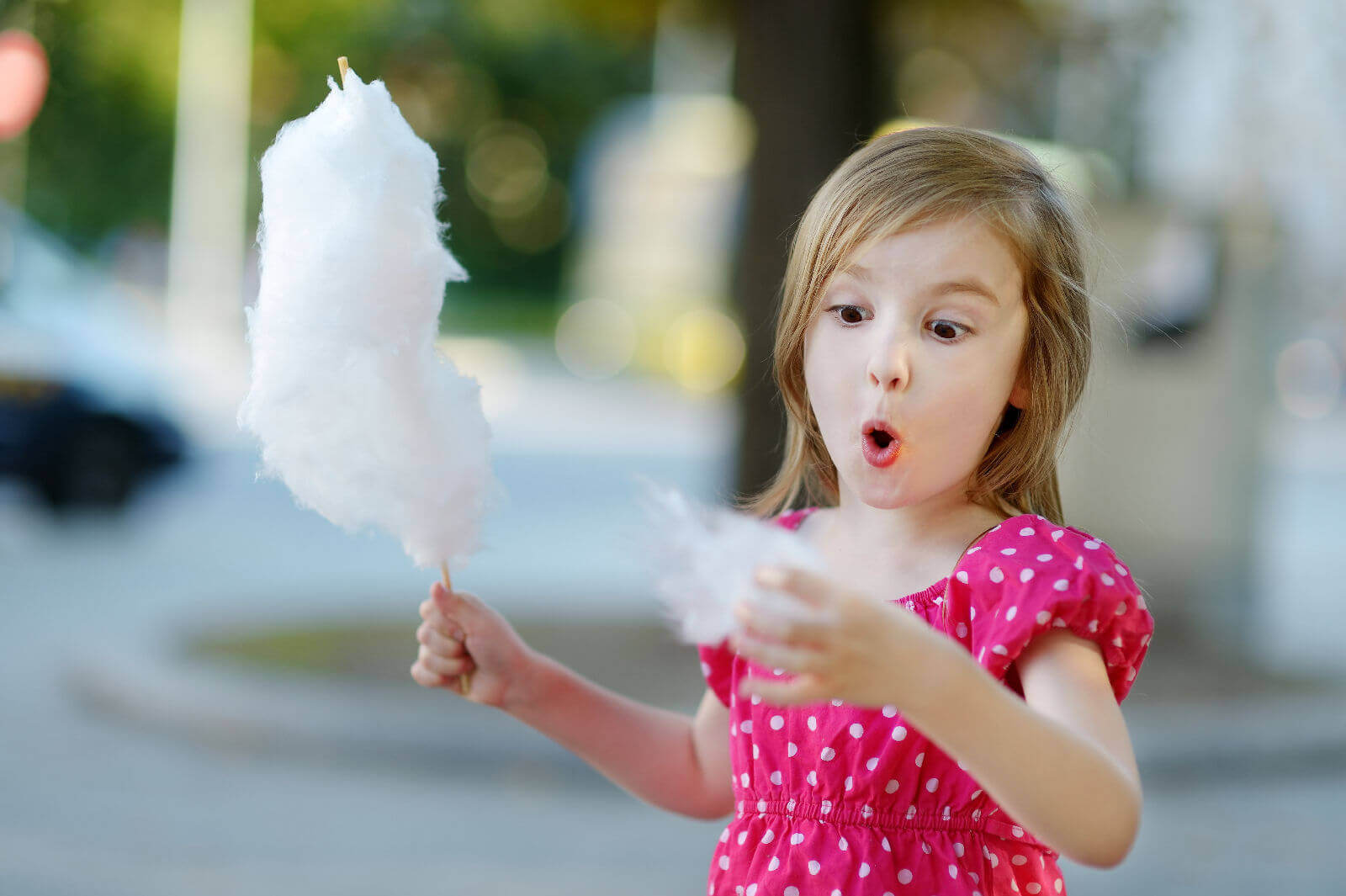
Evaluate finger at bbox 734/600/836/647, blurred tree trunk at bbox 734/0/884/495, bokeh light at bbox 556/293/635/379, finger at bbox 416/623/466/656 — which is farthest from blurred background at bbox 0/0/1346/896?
bokeh light at bbox 556/293/635/379

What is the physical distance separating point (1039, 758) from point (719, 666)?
0.59 m

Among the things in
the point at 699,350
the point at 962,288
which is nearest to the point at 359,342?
the point at 962,288

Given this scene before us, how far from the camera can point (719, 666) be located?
5.54 ft

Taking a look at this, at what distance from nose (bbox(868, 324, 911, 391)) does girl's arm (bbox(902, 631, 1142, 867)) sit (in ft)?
0.93

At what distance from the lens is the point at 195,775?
17.9 feet

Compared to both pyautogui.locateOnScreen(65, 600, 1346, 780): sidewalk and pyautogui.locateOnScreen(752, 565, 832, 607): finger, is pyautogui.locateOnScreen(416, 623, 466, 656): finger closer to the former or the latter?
pyautogui.locateOnScreen(752, 565, 832, 607): finger

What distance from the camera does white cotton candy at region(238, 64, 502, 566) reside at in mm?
1511

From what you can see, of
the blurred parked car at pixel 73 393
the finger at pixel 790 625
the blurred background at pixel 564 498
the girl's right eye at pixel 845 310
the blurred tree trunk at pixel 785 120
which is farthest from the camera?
the blurred parked car at pixel 73 393

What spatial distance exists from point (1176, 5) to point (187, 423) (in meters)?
7.92

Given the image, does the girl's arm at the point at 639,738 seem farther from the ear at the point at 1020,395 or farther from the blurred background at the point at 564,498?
the ear at the point at 1020,395

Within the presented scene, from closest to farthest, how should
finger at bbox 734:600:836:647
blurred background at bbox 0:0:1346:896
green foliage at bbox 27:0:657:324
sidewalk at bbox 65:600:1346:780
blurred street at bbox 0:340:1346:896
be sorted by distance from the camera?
finger at bbox 734:600:836:647, green foliage at bbox 27:0:657:324, blurred street at bbox 0:340:1346:896, blurred background at bbox 0:0:1346:896, sidewalk at bbox 65:600:1346:780

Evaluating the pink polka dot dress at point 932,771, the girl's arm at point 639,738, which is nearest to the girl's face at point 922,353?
the pink polka dot dress at point 932,771

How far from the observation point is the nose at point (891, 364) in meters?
1.35

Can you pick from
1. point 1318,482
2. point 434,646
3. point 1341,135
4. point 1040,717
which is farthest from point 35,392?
point 1318,482
